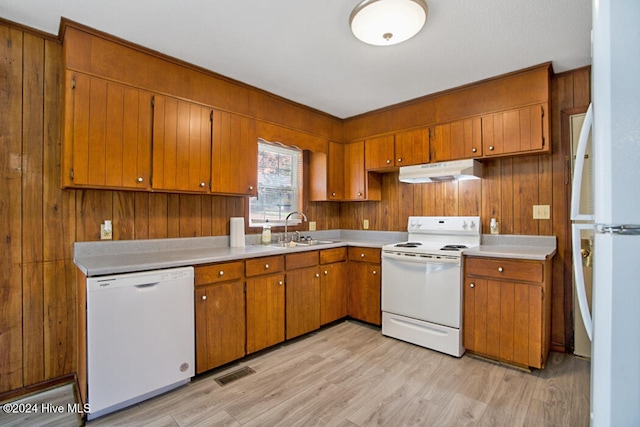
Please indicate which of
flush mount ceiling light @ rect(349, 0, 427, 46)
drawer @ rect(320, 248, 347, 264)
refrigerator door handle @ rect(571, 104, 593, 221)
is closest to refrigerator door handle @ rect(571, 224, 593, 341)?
refrigerator door handle @ rect(571, 104, 593, 221)

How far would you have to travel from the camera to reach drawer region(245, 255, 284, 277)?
103 inches

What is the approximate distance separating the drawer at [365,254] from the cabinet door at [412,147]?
100 centimetres

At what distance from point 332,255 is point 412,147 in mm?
1430

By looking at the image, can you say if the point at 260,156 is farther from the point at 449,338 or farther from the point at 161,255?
the point at 449,338

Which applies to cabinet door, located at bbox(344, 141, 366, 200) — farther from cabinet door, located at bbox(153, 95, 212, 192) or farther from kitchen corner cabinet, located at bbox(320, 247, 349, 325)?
cabinet door, located at bbox(153, 95, 212, 192)

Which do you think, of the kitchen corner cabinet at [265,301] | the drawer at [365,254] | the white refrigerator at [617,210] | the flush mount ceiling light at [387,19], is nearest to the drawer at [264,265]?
the kitchen corner cabinet at [265,301]

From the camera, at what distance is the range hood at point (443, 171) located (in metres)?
2.92

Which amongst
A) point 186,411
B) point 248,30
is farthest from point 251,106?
point 186,411

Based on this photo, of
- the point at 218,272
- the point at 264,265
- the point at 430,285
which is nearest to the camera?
the point at 218,272

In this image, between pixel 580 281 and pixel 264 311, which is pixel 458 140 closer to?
pixel 580 281

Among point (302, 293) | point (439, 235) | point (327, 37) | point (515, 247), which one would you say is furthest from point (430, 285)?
point (327, 37)

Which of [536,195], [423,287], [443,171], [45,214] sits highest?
[443,171]

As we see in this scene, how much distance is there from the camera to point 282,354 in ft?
9.01

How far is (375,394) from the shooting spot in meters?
2.16
